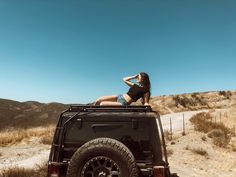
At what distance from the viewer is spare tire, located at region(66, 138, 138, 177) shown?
4555 millimetres

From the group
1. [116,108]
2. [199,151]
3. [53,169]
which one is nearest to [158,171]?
[116,108]

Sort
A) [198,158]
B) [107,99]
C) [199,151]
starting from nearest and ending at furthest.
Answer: [107,99], [198,158], [199,151]

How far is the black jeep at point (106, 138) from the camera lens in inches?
183

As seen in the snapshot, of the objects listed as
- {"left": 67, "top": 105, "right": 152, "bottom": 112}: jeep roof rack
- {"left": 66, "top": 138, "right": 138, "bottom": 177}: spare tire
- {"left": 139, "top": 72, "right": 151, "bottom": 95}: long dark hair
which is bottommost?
{"left": 66, "top": 138, "right": 138, "bottom": 177}: spare tire

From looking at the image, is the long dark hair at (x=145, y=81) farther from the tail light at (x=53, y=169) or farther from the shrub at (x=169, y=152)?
the shrub at (x=169, y=152)

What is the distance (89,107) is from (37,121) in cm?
4438

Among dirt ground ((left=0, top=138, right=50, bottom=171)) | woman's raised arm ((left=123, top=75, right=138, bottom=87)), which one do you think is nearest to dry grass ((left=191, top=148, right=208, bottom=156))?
dirt ground ((left=0, top=138, right=50, bottom=171))

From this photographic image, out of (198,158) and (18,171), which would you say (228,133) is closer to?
(198,158)

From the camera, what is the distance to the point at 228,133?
22359 mm

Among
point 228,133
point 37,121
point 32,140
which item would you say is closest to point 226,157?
point 228,133

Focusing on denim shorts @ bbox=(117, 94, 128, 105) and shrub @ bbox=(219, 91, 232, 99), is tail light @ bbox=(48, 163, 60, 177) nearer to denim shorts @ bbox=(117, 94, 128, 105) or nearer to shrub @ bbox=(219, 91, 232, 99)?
denim shorts @ bbox=(117, 94, 128, 105)

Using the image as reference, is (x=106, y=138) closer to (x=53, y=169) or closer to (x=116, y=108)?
(x=116, y=108)

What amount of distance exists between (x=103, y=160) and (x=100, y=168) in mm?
120

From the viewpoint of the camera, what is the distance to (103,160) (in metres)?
4.67
